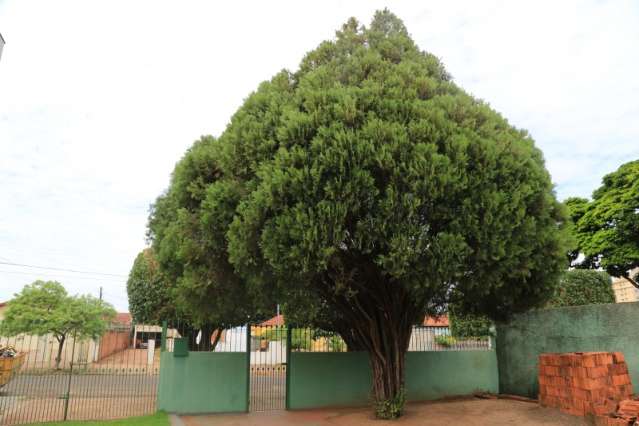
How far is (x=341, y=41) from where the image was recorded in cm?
1062

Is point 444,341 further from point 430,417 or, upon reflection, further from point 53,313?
point 53,313

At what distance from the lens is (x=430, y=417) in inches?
408

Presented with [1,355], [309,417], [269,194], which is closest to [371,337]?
[309,417]

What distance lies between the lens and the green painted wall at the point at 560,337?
10711 millimetres

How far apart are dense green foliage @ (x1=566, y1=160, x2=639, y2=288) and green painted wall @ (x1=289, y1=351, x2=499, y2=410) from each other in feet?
38.3

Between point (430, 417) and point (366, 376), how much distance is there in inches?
124

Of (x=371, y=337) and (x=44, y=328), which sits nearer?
(x=371, y=337)

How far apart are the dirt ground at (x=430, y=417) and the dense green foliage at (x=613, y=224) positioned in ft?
47.5

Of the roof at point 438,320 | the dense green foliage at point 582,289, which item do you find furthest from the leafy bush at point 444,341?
the dense green foliage at point 582,289

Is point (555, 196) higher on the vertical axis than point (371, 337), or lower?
higher

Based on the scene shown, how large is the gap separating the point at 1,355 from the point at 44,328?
24.5 ft

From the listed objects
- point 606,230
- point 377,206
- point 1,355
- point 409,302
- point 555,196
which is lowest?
point 1,355

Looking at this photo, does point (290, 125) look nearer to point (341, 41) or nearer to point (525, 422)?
point (341, 41)

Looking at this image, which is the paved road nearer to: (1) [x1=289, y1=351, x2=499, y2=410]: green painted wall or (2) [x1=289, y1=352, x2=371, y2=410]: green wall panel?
(2) [x1=289, y1=352, x2=371, y2=410]: green wall panel
